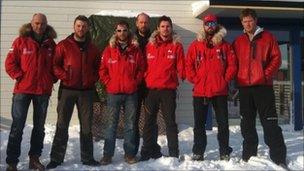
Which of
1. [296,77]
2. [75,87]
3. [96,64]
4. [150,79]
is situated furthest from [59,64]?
[296,77]

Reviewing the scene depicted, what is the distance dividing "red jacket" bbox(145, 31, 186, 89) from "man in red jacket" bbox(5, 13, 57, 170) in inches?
52.1

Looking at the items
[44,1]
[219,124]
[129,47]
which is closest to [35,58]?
[129,47]

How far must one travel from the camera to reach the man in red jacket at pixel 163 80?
632 centimetres

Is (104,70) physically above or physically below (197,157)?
above

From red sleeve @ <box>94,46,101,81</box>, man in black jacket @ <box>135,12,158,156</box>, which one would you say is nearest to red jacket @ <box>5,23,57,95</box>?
red sleeve @ <box>94,46,101,81</box>

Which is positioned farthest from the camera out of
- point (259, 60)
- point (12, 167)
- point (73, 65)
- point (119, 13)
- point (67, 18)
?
point (67, 18)

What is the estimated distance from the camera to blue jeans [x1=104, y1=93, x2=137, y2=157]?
6234mm

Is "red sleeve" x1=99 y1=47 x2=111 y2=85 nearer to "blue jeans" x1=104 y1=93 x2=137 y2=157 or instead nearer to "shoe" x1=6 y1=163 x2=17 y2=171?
"blue jeans" x1=104 y1=93 x2=137 y2=157

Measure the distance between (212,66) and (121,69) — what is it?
4.04 ft

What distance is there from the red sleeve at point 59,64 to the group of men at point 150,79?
0.04ft

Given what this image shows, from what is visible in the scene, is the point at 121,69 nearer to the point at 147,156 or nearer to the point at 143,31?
the point at 143,31

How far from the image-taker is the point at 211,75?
20.7 ft

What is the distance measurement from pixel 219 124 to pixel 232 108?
452 cm

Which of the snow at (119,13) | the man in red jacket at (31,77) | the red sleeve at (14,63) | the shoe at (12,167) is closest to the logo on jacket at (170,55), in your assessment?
the man in red jacket at (31,77)
